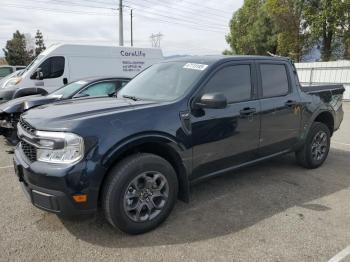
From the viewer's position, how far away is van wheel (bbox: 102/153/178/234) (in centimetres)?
310

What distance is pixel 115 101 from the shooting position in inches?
151

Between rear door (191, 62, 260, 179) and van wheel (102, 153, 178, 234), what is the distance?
43 centimetres

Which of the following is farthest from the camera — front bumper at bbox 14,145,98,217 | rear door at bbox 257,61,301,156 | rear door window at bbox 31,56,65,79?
rear door window at bbox 31,56,65,79

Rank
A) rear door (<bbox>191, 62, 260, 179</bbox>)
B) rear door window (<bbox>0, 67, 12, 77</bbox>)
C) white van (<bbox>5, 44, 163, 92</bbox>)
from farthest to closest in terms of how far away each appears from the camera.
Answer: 1. rear door window (<bbox>0, 67, 12, 77</bbox>)
2. white van (<bbox>5, 44, 163, 92</bbox>)
3. rear door (<bbox>191, 62, 260, 179</bbox>)

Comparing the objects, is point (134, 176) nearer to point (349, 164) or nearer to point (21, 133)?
point (21, 133)

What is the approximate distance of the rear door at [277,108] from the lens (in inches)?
176

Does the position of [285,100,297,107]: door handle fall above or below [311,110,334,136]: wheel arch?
above

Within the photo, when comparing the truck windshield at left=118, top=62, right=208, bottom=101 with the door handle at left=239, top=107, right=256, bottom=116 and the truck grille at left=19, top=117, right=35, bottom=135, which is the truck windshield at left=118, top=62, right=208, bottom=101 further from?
the truck grille at left=19, top=117, right=35, bottom=135

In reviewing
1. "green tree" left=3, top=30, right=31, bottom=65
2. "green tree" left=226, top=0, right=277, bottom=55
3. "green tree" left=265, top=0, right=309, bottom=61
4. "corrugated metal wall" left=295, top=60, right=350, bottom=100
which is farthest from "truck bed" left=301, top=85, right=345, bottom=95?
"green tree" left=3, top=30, right=31, bottom=65

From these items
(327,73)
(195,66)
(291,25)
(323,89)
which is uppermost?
(291,25)

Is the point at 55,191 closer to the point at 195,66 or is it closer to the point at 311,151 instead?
the point at 195,66

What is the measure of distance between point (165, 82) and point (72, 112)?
1.25 m

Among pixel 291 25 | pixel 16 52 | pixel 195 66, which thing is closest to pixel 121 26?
pixel 291 25

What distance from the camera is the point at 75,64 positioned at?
37.6ft
